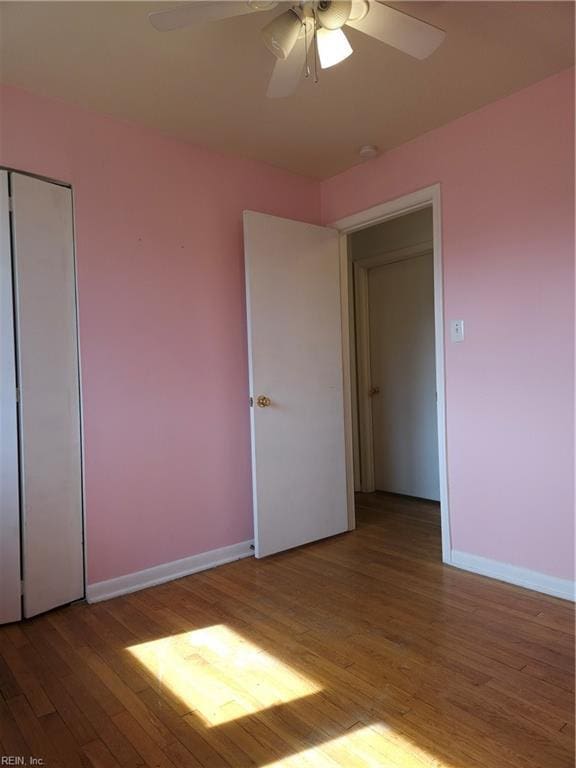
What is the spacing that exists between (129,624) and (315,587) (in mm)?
923

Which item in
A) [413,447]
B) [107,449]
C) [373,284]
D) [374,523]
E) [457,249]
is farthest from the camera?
[373,284]

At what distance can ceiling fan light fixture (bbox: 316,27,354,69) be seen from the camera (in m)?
1.72

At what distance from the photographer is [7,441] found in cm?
226

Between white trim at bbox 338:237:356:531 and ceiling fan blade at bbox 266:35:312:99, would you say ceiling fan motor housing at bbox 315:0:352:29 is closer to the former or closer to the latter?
ceiling fan blade at bbox 266:35:312:99

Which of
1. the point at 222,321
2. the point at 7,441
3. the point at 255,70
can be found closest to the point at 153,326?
the point at 222,321

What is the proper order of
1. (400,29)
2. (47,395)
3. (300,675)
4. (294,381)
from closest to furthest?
(400,29) < (300,675) < (47,395) < (294,381)

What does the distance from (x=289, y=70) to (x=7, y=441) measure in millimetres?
1951

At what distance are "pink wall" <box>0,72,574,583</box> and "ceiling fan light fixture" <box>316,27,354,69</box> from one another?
1.20 meters

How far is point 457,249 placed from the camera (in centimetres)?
277

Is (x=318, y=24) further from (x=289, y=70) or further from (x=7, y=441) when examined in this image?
(x=7, y=441)

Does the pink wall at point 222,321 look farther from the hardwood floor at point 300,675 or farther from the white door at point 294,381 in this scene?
the hardwood floor at point 300,675

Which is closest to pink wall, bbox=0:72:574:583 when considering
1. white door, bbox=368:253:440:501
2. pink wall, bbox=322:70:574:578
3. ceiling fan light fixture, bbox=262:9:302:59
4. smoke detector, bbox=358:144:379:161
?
pink wall, bbox=322:70:574:578

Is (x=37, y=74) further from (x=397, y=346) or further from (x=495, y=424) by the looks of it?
(x=397, y=346)

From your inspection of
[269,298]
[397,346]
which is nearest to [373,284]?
[397,346]
